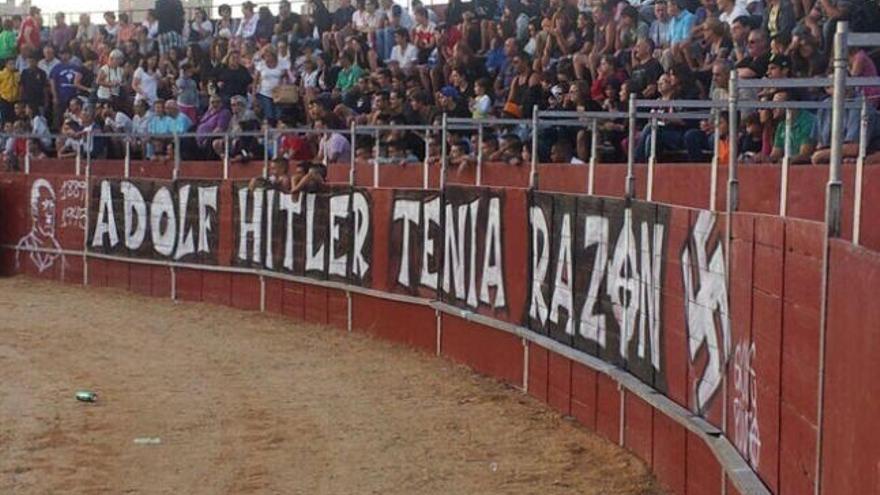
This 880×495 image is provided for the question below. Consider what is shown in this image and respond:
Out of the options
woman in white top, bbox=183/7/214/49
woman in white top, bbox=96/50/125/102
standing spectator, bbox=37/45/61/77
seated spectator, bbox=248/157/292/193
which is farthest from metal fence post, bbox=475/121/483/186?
standing spectator, bbox=37/45/61/77

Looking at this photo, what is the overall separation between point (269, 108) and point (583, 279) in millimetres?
12180

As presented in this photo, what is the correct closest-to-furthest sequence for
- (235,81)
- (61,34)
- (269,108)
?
1. (269,108)
2. (235,81)
3. (61,34)

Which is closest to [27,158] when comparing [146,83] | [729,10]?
[146,83]

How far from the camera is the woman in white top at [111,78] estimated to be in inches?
1075

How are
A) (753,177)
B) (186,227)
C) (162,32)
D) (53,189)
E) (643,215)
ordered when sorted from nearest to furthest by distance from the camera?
1. (753,177)
2. (643,215)
3. (186,227)
4. (53,189)
5. (162,32)

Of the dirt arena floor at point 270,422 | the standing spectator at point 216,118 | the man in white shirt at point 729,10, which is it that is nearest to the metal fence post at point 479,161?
the dirt arena floor at point 270,422

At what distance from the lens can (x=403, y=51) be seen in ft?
73.3

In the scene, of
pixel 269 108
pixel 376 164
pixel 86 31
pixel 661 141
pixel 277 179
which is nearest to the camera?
pixel 661 141

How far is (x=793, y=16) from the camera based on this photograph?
1498cm

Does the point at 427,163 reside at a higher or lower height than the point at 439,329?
higher

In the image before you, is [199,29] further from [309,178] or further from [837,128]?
[837,128]

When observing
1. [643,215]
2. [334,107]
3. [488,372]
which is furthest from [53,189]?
[643,215]

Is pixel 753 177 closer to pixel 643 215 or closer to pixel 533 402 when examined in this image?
pixel 643 215

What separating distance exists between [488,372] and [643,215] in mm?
4122
